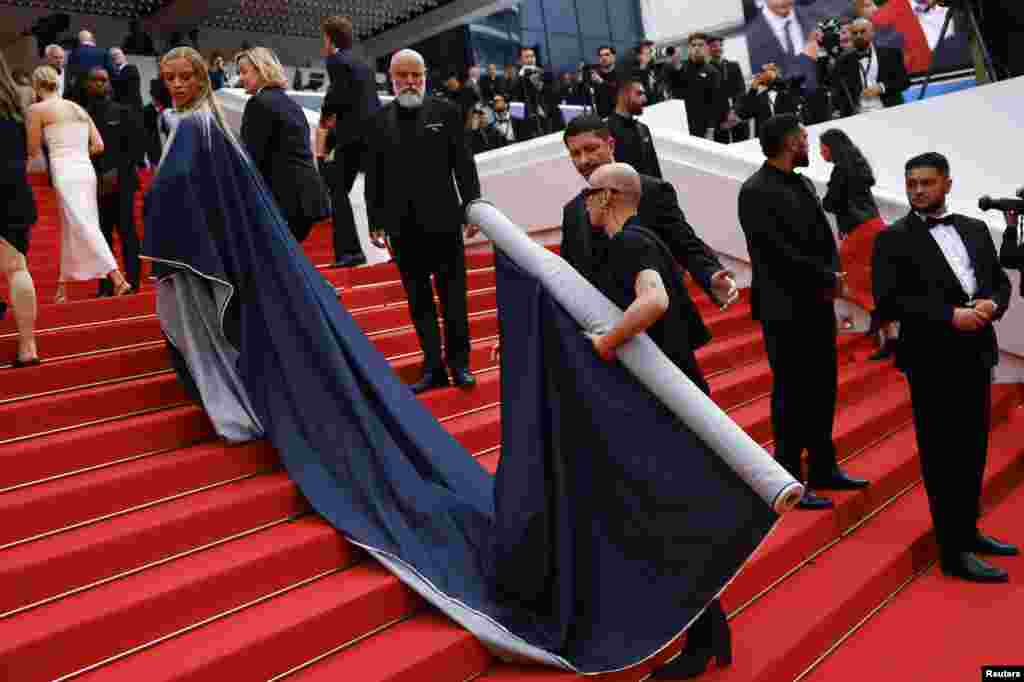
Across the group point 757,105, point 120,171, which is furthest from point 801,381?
point 757,105

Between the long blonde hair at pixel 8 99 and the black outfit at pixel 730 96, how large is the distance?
706 centimetres

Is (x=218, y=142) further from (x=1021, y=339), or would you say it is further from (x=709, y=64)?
(x=709, y=64)

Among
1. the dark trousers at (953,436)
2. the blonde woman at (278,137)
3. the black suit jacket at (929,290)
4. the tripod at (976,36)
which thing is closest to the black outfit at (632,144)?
the blonde woman at (278,137)

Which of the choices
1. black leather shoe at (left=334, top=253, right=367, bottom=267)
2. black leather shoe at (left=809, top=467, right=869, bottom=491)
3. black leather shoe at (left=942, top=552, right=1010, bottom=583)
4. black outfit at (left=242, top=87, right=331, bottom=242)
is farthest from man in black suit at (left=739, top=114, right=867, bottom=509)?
black leather shoe at (left=334, top=253, right=367, bottom=267)

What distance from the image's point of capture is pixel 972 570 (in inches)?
151

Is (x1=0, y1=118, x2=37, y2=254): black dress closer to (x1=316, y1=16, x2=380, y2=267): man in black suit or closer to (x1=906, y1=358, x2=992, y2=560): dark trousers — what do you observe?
(x1=316, y1=16, x2=380, y2=267): man in black suit

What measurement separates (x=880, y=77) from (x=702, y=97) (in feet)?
5.47

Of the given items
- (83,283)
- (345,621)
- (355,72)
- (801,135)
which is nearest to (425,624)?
(345,621)

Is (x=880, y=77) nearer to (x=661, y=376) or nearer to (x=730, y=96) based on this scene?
(x=730, y=96)

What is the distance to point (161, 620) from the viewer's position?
284 centimetres

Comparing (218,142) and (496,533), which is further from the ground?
(218,142)

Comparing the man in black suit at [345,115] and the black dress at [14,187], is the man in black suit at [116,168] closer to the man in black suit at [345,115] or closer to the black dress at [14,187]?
the man in black suit at [345,115]

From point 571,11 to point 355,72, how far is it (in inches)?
764

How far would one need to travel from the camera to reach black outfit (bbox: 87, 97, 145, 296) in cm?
619
